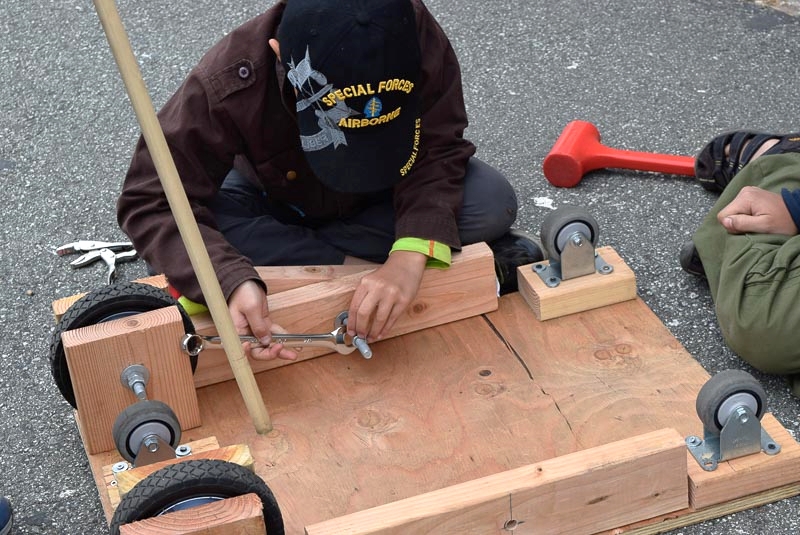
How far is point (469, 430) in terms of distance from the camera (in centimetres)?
176

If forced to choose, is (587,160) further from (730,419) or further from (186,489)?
(186,489)

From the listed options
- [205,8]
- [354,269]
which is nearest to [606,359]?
[354,269]

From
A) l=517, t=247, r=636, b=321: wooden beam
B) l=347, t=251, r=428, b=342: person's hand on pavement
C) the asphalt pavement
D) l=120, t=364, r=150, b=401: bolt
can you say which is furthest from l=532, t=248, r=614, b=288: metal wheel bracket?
l=120, t=364, r=150, b=401: bolt

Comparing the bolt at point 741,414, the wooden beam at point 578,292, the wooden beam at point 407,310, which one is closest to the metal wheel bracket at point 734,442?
the bolt at point 741,414

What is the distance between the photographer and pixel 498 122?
2.90 m

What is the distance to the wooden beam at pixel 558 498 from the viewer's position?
1.47 meters

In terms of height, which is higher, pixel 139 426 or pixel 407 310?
pixel 139 426

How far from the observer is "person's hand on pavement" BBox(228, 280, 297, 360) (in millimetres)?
1813

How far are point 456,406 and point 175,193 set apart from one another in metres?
0.63

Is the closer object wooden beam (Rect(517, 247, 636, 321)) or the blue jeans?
wooden beam (Rect(517, 247, 636, 321))

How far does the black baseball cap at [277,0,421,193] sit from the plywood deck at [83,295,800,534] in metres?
0.36

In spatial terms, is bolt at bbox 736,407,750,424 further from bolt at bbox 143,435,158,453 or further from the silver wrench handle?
bolt at bbox 143,435,158,453

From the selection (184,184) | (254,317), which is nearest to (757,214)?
(254,317)

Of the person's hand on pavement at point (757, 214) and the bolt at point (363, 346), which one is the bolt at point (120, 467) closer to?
the bolt at point (363, 346)
